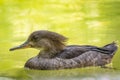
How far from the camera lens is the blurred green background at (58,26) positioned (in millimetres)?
5898

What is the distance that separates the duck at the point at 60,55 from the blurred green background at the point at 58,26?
0.27ft

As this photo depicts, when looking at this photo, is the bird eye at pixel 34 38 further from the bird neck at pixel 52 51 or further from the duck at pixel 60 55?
the bird neck at pixel 52 51

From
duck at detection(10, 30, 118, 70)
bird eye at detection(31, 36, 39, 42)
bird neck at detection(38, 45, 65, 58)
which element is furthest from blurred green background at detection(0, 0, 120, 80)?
bird eye at detection(31, 36, 39, 42)

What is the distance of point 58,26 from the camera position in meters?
8.70

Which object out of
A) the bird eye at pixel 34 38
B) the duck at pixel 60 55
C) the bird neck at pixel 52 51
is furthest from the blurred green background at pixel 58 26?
the bird eye at pixel 34 38

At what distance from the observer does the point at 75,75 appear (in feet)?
19.0

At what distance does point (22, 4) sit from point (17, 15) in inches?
58.8

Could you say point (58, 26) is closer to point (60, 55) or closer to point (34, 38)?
point (34, 38)

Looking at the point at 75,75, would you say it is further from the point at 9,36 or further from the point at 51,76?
the point at 9,36

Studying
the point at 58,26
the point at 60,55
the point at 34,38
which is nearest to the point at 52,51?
the point at 60,55

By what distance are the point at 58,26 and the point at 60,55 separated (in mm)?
2702

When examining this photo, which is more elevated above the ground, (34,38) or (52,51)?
(34,38)

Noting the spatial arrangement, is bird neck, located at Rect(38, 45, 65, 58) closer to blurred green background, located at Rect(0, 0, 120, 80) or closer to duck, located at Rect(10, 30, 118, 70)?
duck, located at Rect(10, 30, 118, 70)

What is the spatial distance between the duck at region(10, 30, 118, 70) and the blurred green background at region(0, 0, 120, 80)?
82 millimetres
